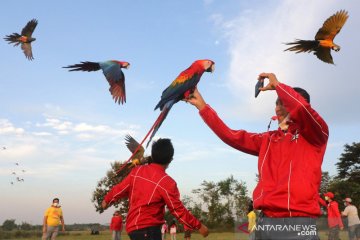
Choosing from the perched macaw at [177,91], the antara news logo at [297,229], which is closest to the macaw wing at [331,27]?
the perched macaw at [177,91]

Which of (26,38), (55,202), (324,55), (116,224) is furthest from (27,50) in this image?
(324,55)

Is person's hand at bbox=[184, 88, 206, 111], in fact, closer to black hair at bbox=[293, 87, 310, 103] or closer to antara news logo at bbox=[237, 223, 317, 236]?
black hair at bbox=[293, 87, 310, 103]

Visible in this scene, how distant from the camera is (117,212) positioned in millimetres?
18328

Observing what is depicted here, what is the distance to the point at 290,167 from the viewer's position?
2883mm

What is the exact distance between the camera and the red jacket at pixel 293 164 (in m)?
2.80

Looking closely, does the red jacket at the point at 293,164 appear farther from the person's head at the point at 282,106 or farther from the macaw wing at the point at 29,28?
the macaw wing at the point at 29,28

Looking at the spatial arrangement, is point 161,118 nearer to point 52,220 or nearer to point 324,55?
point 324,55

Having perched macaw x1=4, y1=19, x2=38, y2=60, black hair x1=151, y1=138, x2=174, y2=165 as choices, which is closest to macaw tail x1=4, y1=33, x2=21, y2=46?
perched macaw x1=4, y1=19, x2=38, y2=60

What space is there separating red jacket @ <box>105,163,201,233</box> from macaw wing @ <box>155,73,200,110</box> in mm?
1330

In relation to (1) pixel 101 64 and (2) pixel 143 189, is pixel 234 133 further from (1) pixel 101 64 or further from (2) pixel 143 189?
(1) pixel 101 64

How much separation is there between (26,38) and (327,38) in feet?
36.3

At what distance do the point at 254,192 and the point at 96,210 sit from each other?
66387 mm

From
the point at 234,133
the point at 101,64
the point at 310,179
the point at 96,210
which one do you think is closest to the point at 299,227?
the point at 310,179

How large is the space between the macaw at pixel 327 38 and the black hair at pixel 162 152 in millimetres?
1809
